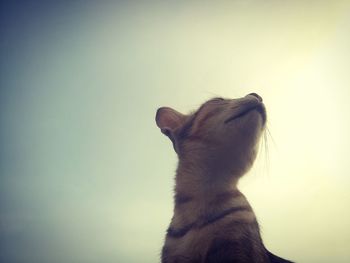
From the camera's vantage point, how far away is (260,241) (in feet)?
4.82

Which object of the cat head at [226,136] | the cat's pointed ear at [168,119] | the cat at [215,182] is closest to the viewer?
the cat at [215,182]

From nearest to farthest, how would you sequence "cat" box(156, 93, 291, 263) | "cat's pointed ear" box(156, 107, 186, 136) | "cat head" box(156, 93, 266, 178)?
"cat" box(156, 93, 291, 263) → "cat head" box(156, 93, 266, 178) → "cat's pointed ear" box(156, 107, 186, 136)

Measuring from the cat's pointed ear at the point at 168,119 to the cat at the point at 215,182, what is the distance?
4 cm

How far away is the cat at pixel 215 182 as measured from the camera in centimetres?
141

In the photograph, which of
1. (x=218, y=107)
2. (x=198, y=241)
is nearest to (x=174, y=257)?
(x=198, y=241)

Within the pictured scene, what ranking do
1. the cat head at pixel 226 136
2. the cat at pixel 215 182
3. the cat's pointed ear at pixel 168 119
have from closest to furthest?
the cat at pixel 215 182 → the cat head at pixel 226 136 → the cat's pointed ear at pixel 168 119

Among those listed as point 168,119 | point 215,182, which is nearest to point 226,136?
point 215,182

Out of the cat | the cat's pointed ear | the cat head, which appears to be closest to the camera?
the cat

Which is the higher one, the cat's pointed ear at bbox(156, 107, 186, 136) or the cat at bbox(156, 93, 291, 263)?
the cat's pointed ear at bbox(156, 107, 186, 136)

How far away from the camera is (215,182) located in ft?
5.21

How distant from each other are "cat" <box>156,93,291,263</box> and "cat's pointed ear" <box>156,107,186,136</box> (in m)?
0.04

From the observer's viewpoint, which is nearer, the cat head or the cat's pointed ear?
the cat head

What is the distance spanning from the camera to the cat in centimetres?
141

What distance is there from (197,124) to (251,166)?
33cm
